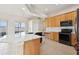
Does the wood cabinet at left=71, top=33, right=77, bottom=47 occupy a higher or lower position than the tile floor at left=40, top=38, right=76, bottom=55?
higher

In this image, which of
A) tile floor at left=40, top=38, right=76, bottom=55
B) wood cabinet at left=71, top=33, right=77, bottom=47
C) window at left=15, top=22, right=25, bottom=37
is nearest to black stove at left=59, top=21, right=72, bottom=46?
wood cabinet at left=71, top=33, right=77, bottom=47

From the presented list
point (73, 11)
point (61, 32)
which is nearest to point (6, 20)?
point (73, 11)

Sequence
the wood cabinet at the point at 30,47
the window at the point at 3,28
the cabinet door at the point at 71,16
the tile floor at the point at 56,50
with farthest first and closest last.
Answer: the cabinet door at the point at 71,16, the tile floor at the point at 56,50, the window at the point at 3,28, the wood cabinet at the point at 30,47

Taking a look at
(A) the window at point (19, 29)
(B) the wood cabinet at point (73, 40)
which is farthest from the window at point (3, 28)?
(B) the wood cabinet at point (73, 40)

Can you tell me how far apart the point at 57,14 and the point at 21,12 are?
444 cm

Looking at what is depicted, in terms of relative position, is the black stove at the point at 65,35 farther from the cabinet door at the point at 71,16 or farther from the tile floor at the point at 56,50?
the tile floor at the point at 56,50

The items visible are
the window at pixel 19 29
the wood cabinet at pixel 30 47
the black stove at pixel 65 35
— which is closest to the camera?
the wood cabinet at pixel 30 47

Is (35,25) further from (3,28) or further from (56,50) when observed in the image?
(56,50)

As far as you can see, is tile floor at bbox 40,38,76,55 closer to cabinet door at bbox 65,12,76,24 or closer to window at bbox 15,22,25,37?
window at bbox 15,22,25,37

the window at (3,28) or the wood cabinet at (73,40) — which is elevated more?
the window at (3,28)

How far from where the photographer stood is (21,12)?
516 cm

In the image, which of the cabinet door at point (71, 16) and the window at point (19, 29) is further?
the cabinet door at point (71, 16)

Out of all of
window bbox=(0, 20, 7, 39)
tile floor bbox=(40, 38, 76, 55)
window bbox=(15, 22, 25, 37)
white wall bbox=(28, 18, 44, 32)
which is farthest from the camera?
tile floor bbox=(40, 38, 76, 55)
